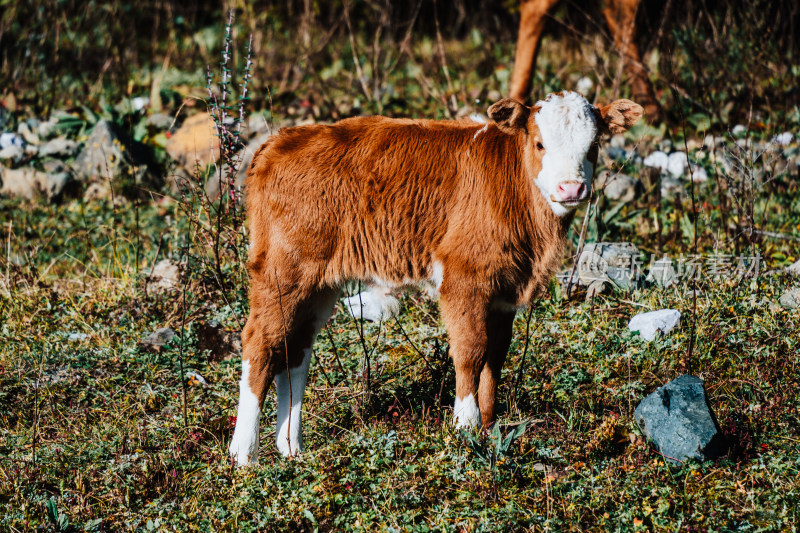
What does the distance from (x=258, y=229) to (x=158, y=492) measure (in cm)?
147

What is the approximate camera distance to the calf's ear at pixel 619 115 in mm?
4008

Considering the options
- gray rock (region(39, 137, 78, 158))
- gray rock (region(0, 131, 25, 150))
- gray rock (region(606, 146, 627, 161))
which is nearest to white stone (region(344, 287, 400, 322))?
gray rock (region(606, 146, 627, 161))

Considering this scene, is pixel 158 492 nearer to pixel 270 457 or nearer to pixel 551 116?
pixel 270 457

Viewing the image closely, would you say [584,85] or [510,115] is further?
[584,85]

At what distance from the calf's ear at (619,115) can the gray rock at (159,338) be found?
3301 mm

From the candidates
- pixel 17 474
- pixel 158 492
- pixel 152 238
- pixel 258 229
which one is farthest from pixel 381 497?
pixel 152 238

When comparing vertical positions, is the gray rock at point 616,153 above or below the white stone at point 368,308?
above

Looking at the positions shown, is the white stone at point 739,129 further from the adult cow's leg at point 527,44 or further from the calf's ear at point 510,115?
the calf's ear at point 510,115

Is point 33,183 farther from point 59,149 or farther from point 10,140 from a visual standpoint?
point 10,140

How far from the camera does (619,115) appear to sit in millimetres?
4051

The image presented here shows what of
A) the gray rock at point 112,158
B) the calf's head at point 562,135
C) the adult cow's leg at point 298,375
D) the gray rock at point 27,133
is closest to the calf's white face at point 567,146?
the calf's head at point 562,135

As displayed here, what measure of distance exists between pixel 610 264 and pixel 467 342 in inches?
92.1

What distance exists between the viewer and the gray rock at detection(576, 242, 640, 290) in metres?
5.78

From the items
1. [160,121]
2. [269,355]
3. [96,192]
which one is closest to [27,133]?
[160,121]
